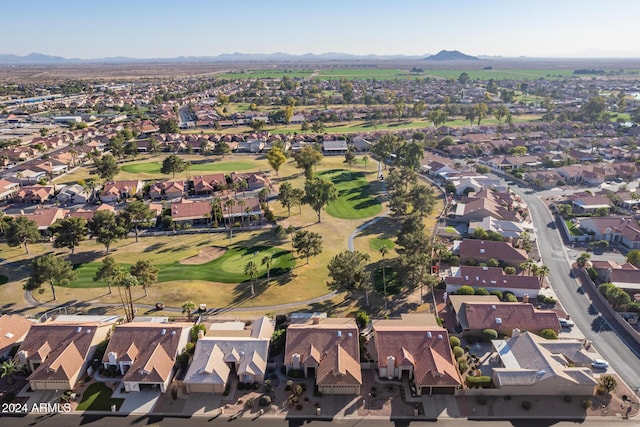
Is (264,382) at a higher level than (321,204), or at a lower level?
lower

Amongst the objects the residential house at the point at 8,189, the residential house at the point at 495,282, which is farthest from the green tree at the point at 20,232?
the residential house at the point at 495,282

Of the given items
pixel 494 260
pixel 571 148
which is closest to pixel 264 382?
pixel 494 260

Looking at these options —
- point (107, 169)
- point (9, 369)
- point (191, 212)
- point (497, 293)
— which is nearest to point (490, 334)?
point (497, 293)

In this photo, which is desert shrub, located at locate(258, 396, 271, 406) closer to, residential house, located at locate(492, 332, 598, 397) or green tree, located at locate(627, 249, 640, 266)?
residential house, located at locate(492, 332, 598, 397)

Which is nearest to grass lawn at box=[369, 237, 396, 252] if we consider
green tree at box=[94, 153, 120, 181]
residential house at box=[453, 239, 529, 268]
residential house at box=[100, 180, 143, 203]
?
residential house at box=[453, 239, 529, 268]

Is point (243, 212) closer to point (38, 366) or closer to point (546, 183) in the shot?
point (38, 366)

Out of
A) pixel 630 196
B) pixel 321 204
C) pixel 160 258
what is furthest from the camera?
pixel 630 196

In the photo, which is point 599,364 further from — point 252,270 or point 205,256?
point 205,256
